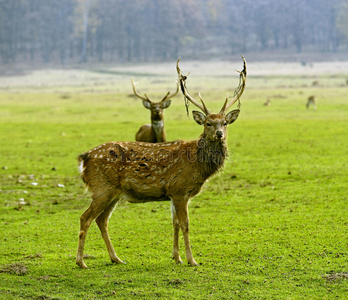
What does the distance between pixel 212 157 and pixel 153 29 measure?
140862 millimetres

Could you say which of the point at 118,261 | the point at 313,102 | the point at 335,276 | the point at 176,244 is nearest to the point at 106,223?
the point at 118,261

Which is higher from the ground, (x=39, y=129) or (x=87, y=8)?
(x=87, y=8)

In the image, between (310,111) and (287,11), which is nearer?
(310,111)

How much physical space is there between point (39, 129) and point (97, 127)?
10.6ft

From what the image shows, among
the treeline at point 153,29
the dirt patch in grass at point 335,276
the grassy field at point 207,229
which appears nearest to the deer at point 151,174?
the grassy field at point 207,229

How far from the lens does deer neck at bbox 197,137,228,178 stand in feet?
31.9

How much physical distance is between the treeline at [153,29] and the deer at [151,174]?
128242 mm

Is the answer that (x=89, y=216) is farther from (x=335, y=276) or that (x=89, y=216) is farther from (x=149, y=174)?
(x=335, y=276)

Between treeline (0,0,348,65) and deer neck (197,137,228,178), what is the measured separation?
421 ft

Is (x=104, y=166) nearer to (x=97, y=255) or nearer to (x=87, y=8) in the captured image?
(x=97, y=255)

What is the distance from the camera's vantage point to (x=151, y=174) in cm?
962

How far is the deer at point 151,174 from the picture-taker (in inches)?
371

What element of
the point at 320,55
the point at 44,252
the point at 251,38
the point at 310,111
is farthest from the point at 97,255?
the point at 251,38

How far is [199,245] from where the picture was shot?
10.6m
